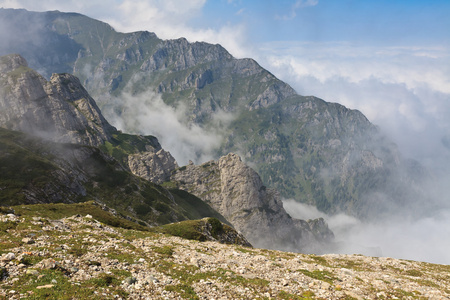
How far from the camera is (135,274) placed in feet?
76.0

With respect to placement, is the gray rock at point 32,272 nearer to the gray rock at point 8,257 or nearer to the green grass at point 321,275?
the gray rock at point 8,257

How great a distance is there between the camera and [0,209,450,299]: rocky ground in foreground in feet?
61.6

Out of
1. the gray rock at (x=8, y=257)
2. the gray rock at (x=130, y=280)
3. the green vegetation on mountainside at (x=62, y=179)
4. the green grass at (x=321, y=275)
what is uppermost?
the green vegetation on mountainside at (x=62, y=179)

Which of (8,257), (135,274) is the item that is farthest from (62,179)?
(135,274)

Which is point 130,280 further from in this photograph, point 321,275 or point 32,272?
point 321,275

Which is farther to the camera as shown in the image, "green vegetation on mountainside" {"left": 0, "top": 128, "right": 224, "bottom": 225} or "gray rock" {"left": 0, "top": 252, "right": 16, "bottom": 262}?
"green vegetation on mountainside" {"left": 0, "top": 128, "right": 224, "bottom": 225}

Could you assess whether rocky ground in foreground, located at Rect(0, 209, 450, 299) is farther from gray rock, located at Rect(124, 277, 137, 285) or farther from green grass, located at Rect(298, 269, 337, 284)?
green grass, located at Rect(298, 269, 337, 284)

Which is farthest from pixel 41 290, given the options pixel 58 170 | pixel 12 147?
pixel 12 147

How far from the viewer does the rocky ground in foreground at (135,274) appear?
18.8 metres

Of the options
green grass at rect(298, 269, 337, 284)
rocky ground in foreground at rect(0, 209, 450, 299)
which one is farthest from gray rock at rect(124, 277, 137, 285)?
green grass at rect(298, 269, 337, 284)

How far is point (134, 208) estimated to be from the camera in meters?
178

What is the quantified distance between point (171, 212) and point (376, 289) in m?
181

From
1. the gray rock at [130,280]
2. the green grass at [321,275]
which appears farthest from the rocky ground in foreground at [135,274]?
the green grass at [321,275]

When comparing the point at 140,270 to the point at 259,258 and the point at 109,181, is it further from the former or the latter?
the point at 109,181
